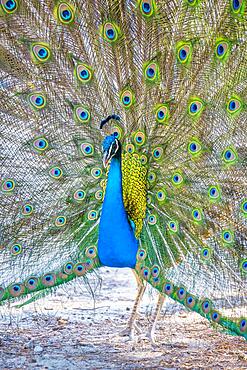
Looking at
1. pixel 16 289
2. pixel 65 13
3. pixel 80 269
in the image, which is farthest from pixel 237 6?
pixel 16 289

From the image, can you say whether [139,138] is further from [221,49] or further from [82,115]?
[221,49]

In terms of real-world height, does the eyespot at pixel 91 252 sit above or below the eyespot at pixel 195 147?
below

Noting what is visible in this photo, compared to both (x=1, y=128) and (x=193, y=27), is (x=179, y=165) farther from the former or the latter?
(x=1, y=128)

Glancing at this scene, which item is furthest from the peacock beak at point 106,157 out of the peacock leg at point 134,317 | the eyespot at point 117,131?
the peacock leg at point 134,317

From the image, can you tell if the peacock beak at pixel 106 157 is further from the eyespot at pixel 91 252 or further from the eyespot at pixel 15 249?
the eyespot at pixel 15 249

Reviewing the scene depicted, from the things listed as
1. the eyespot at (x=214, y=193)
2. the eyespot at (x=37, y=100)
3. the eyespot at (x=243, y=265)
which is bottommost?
the eyespot at (x=243, y=265)

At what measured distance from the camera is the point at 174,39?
3.11m

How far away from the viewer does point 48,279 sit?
3.33 metres

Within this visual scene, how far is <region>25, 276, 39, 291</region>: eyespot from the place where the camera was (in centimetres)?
330

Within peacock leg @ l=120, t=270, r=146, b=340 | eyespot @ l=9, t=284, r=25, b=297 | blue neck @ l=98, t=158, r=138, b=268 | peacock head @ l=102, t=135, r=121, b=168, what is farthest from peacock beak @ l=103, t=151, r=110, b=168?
peacock leg @ l=120, t=270, r=146, b=340

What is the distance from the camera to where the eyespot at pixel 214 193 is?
3240 mm

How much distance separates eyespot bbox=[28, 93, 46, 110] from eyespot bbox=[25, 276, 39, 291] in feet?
2.97

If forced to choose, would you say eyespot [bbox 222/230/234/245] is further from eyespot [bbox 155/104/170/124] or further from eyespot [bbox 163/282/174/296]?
eyespot [bbox 155/104/170/124]

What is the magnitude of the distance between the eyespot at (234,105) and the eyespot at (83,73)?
2.43 feet
